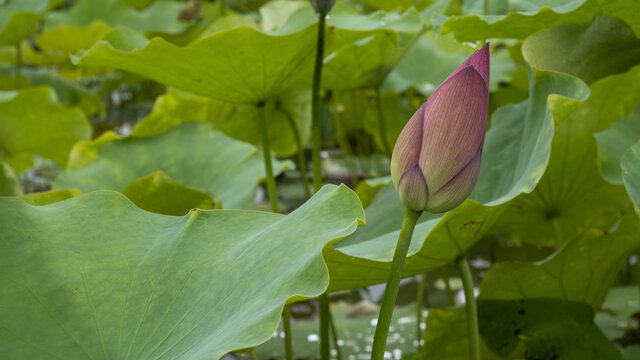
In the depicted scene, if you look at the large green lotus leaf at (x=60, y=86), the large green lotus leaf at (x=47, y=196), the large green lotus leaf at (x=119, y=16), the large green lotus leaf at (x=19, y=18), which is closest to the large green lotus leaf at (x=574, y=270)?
the large green lotus leaf at (x=47, y=196)

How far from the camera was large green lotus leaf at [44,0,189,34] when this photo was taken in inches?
113

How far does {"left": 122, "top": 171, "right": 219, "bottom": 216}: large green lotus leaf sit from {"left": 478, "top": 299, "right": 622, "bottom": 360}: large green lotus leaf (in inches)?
16.6

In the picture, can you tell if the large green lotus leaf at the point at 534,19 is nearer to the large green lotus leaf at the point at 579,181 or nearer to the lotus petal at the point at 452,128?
the large green lotus leaf at the point at 579,181

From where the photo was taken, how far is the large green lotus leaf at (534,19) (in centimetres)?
85

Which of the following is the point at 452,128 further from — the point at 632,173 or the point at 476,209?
the point at 632,173

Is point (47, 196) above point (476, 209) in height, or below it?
below

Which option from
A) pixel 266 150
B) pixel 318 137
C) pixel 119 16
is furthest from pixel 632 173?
pixel 119 16

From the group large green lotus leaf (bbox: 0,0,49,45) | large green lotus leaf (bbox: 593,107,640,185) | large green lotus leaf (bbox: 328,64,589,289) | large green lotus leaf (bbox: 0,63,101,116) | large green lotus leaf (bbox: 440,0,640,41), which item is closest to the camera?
large green lotus leaf (bbox: 328,64,589,289)

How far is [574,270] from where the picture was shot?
3.11ft

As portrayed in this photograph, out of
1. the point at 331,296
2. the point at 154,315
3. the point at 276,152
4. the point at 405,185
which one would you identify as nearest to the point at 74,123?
the point at 276,152

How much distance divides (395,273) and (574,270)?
0.47 m

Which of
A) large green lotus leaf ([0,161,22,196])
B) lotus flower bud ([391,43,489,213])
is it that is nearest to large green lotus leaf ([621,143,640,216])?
lotus flower bud ([391,43,489,213])

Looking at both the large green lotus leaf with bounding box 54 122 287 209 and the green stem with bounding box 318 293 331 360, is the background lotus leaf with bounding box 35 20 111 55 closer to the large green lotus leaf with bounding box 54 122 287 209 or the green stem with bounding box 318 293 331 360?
the large green lotus leaf with bounding box 54 122 287 209

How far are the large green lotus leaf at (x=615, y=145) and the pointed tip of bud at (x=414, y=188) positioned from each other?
484 millimetres
